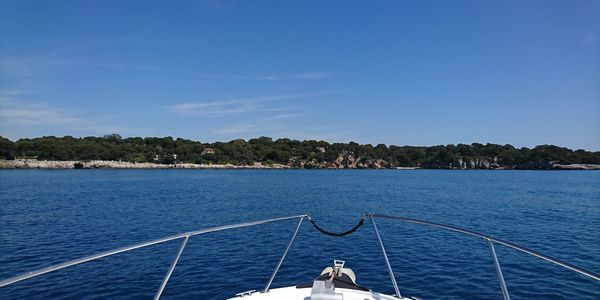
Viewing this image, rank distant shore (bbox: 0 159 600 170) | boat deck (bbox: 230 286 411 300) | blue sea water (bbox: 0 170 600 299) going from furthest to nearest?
1. distant shore (bbox: 0 159 600 170)
2. blue sea water (bbox: 0 170 600 299)
3. boat deck (bbox: 230 286 411 300)

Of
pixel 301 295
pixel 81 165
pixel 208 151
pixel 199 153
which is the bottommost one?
pixel 301 295

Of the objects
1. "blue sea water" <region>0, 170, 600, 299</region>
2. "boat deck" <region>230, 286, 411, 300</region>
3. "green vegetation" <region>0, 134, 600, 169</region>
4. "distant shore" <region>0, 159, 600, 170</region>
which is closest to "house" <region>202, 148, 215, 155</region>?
"green vegetation" <region>0, 134, 600, 169</region>

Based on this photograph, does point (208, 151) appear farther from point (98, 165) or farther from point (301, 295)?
point (301, 295)

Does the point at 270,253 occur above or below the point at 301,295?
below

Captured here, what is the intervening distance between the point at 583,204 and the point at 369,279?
39.1 m

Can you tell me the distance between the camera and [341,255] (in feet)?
56.3

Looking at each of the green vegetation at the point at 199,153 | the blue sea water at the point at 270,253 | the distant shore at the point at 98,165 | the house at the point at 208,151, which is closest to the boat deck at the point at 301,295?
the blue sea water at the point at 270,253

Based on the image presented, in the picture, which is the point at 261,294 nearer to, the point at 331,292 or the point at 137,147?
the point at 331,292

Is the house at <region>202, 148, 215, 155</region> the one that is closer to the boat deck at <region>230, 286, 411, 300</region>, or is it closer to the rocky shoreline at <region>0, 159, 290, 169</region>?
the rocky shoreline at <region>0, 159, 290, 169</region>

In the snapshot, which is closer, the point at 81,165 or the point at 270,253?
the point at 270,253

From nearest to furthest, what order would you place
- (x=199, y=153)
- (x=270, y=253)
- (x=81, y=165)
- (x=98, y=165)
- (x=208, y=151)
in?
(x=270, y=253) → (x=81, y=165) → (x=98, y=165) → (x=199, y=153) → (x=208, y=151)

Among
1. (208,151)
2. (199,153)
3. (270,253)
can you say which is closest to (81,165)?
(199,153)

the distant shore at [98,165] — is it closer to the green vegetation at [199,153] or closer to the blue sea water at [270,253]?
the green vegetation at [199,153]

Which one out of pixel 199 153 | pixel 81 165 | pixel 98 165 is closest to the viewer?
pixel 81 165
